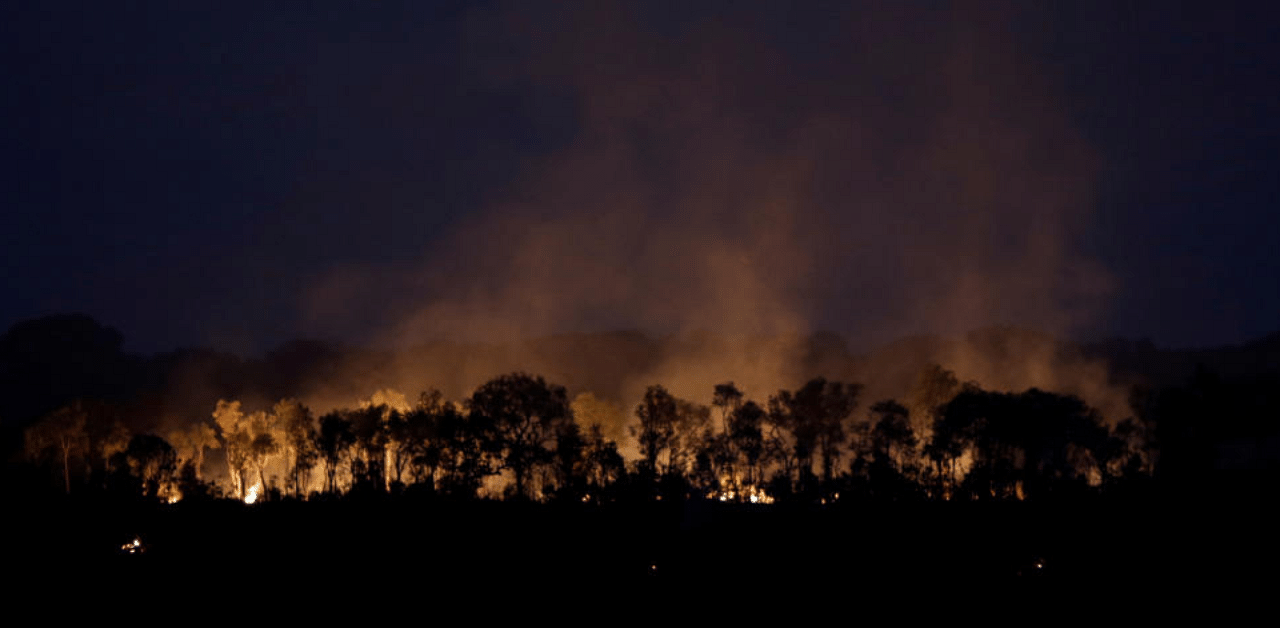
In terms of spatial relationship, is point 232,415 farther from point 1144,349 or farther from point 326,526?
point 1144,349

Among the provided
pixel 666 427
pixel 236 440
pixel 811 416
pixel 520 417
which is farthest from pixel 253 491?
pixel 811 416

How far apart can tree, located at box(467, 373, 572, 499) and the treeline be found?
69 mm

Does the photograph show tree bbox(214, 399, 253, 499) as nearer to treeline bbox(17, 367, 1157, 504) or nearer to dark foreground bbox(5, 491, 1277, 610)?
treeline bbox(17, 367, 1157, 504)

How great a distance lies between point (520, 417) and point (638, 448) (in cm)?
776

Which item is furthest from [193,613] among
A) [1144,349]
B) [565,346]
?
[1144,349]

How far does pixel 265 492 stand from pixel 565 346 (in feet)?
169

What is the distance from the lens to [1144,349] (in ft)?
258

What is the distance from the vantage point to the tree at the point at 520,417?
123 ft

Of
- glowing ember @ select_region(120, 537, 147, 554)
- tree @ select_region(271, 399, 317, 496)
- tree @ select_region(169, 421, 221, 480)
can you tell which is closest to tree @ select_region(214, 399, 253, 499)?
tree @ select_region(169, 421, 221, 480)

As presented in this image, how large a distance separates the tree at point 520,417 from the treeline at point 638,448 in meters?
0.07

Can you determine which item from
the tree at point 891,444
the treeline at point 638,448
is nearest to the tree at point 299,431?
the treeline at point 638,448

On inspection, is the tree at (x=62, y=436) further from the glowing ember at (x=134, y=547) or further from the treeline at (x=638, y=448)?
the glowing ember at (x=134, y=547)

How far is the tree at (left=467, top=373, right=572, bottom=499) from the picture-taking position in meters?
37.4

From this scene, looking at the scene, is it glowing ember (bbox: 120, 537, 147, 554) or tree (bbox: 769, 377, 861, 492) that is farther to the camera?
tree (bbox: 769, 377, 861, 492)
